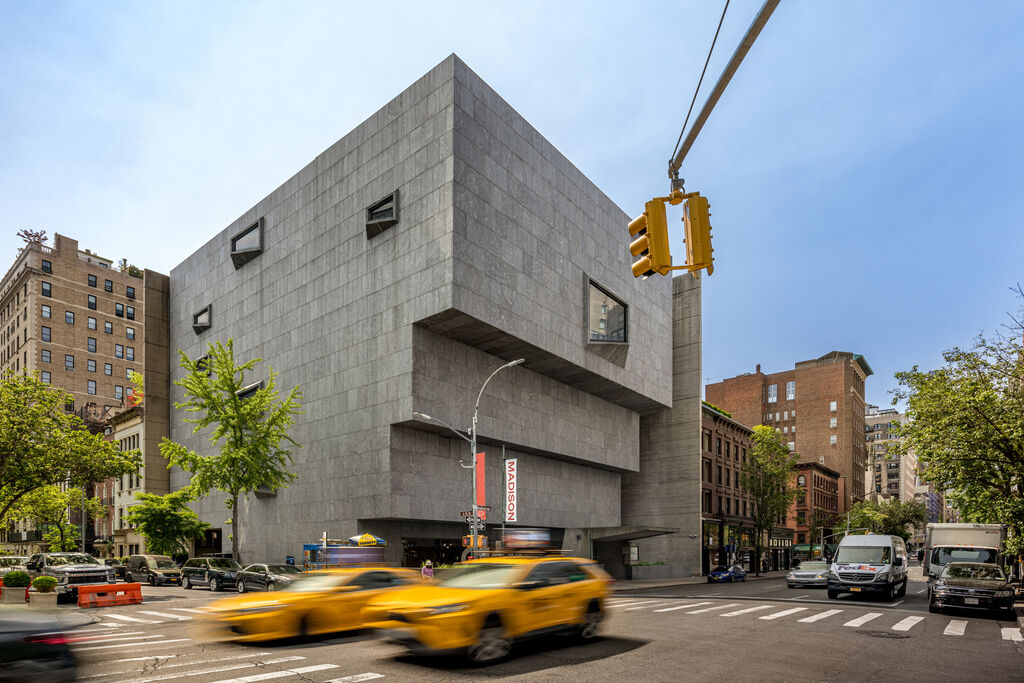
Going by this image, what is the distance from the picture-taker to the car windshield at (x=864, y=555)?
27484mm

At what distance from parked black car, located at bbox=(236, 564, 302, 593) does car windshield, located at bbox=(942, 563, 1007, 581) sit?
82.0 ft

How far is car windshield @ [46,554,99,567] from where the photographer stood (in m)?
33.1

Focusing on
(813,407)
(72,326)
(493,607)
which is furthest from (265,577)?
(813,407)

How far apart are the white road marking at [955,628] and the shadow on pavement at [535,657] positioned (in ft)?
27.5

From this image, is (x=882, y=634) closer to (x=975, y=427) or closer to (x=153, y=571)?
(x=975, y=427)

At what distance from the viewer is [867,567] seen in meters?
26.8

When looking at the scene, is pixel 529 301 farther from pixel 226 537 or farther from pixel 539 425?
pixel 226 537

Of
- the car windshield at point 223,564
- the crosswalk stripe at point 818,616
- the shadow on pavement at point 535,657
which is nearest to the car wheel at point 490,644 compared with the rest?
the shadow on pavement at point 535,657

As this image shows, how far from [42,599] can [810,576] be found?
121ft

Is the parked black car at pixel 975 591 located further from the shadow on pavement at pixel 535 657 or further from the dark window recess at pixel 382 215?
the dark window recess at pixel 382 215

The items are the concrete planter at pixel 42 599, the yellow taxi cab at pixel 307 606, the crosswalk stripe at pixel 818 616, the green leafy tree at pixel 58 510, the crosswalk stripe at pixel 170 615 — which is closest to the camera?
the yellow taxi cab at pixel 307 606

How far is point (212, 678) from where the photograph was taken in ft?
34.4

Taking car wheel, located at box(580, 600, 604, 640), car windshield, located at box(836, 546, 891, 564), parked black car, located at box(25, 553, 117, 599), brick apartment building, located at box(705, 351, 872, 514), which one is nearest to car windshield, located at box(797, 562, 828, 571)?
car windshield, located at box(836, 546, 891, 564)

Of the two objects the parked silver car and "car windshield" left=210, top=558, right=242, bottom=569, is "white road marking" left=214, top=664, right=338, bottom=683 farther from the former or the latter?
the parked silver car
